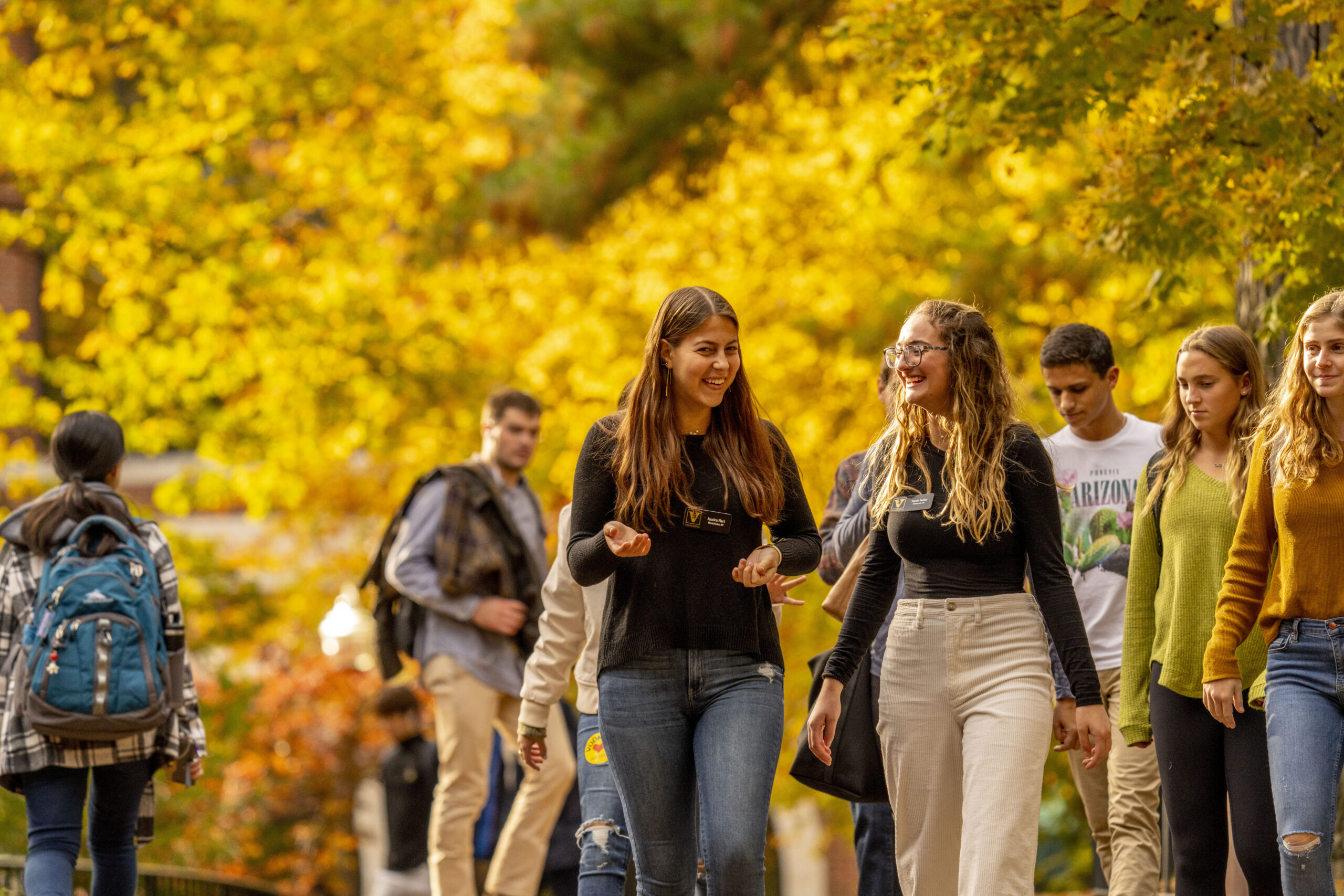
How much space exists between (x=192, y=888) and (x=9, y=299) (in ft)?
47.4

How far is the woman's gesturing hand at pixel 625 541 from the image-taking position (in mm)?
4031

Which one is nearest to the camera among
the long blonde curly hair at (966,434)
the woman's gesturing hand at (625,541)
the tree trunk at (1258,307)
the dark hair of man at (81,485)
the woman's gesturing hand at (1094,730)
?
the woman's gesturing hand at (625,541)

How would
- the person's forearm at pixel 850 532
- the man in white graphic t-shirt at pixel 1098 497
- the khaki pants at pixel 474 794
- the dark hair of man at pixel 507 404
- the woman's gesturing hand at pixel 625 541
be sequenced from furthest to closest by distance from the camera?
1. the dark hair of man at pixel 507 404
2. the khaki pants at pixel 474 794
3. the man in white graphic t-shirt at pixel 1098 497
4. the person's forearm at pixel 850 532
5. the woman's gesturing hand at pixel 625 541

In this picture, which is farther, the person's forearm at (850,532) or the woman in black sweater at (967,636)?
the person's forearm at (850,532)

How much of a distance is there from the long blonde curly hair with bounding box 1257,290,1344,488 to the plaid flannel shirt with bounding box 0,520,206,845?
3.88m

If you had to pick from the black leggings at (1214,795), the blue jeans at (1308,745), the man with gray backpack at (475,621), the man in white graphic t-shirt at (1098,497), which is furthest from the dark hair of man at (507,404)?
the blue jeans at (1308,745)

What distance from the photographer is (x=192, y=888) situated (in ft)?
29.8

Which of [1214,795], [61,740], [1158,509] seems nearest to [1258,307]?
[1158,509]

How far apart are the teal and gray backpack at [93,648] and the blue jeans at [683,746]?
85.4 inches

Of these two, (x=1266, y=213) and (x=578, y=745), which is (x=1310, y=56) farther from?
(x=578, y=745)

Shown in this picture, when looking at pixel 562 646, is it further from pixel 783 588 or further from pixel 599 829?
pixel 783 588

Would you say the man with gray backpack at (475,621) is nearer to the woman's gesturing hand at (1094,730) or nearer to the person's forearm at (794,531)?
the person's forearm at (794,531)

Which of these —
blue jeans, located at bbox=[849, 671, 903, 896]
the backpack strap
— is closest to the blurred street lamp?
blue jeans, located at bbox=[849, 671, 903, 896]

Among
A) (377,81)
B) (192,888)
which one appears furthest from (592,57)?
(192,888)
